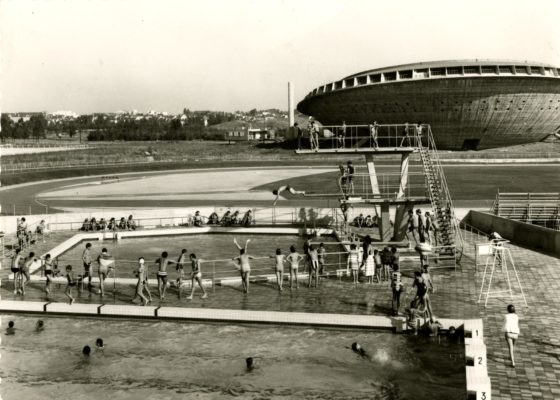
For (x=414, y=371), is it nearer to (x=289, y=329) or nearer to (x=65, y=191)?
(x=289, y=329)

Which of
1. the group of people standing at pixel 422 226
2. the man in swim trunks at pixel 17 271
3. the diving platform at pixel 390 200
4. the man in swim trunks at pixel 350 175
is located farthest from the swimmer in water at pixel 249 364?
the man in swim trunks at pixel 350 175

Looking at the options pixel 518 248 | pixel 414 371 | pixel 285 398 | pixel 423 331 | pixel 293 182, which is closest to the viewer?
pixel 285 398

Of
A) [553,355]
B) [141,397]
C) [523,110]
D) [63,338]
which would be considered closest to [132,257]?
[63,338]

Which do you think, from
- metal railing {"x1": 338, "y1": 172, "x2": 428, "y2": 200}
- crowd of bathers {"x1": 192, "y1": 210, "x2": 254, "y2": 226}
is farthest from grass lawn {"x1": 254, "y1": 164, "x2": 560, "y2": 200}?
crowd of bathers {"x1": 192, "y1": 210, "x2": 254, "y2": 226}

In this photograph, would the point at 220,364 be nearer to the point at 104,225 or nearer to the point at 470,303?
the point at 470,303

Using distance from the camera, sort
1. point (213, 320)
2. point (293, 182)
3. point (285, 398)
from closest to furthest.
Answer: point (285, 398) → point (213, 320) → point (293, 182)

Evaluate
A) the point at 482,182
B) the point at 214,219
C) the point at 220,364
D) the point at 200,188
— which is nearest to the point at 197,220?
the point at 214,219

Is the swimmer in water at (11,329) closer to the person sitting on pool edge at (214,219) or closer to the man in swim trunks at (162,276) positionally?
the man in swim trunks at (162,276)
